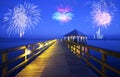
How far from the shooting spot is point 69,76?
6656 millimetres

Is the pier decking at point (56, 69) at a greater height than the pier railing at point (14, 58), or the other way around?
the pier railing at point (14, 58)

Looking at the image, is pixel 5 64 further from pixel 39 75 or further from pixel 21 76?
pixel 39 75

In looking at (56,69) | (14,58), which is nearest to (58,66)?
(56,69)

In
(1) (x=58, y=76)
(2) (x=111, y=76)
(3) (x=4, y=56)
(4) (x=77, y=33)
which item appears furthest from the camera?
(4) (x=77, y=33)

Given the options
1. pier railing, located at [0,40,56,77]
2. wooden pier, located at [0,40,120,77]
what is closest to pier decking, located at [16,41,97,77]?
wooden pier, located at [0,40,120,77]

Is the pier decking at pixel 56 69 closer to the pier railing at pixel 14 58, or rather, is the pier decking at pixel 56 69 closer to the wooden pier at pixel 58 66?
the wooden pier at pixel 58 66

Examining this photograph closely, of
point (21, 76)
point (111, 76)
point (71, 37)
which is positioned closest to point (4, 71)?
point (21, 76)

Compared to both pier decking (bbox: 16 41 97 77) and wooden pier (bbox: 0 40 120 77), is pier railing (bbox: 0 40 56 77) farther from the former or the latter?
pier decking (bbox: 16 41 97 77)

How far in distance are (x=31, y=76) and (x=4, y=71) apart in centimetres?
109

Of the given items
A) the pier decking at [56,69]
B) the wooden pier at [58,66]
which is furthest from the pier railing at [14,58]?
the pier decking at [56,69]

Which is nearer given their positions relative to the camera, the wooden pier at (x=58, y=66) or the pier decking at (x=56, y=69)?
the wooden pier at (x=58, y=66)

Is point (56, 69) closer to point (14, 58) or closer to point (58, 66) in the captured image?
point (58, 66)

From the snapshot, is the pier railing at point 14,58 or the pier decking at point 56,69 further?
the pier decking at point 56,69

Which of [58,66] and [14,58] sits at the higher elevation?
[14,58]
